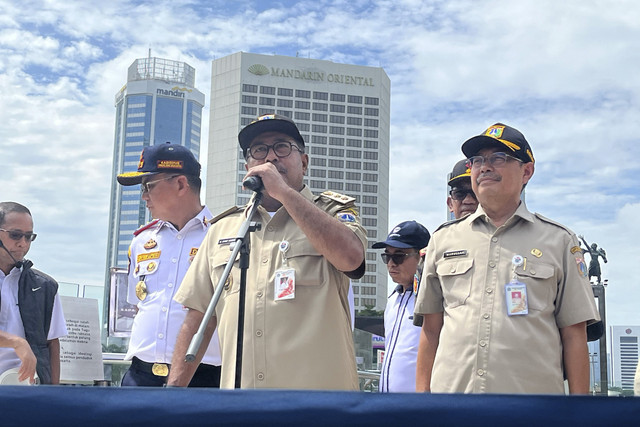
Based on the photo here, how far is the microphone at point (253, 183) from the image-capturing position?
8.86ft

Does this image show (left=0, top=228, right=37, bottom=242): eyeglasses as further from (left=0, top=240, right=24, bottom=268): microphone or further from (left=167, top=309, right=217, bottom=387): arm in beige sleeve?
(left=167, top=309, right=217, bottom=387): arm in beige sleeve

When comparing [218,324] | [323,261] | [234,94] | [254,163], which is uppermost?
[234,94]

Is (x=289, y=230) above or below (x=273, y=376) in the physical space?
above

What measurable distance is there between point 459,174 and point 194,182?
5.76 ft

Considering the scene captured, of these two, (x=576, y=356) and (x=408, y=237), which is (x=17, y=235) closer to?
(x=408, y=237)

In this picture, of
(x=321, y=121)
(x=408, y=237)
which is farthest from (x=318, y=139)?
(x=408, y=237)

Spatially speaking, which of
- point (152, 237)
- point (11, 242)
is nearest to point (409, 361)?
point (152, 237)

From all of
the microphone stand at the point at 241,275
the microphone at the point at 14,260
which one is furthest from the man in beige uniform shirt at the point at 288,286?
the microphone at the point at 14,260

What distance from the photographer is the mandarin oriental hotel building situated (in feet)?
399

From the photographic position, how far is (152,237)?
3.93 m

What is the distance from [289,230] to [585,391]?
1299mm

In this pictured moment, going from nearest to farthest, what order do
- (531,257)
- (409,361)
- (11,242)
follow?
(531,257)
(11,242)
(409,361)

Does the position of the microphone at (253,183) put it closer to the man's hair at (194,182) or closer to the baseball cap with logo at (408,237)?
the man's hair at (194,182)

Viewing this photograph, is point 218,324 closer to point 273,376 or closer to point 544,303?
point 273,376
